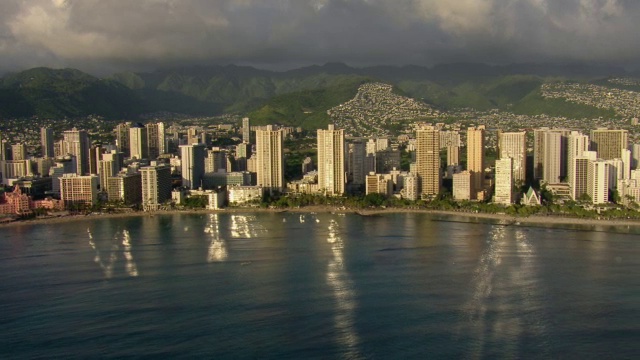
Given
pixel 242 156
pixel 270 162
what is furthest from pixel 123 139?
pixel 270 162

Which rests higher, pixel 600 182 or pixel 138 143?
pixel 138 143

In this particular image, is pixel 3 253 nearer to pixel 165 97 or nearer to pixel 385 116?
pixel 385 116

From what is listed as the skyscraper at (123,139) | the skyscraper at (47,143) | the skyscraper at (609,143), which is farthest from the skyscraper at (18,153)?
the skyscraper at (609,143)

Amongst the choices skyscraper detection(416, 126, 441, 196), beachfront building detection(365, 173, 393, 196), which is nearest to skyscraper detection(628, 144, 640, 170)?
skyscraper detection(416, 126, 441, 196)

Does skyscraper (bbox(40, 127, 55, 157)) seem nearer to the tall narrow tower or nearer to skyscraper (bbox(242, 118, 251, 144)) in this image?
skyscraper (bbox(242, 118, 251, 144))

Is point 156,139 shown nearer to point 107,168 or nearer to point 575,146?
point 107,168
